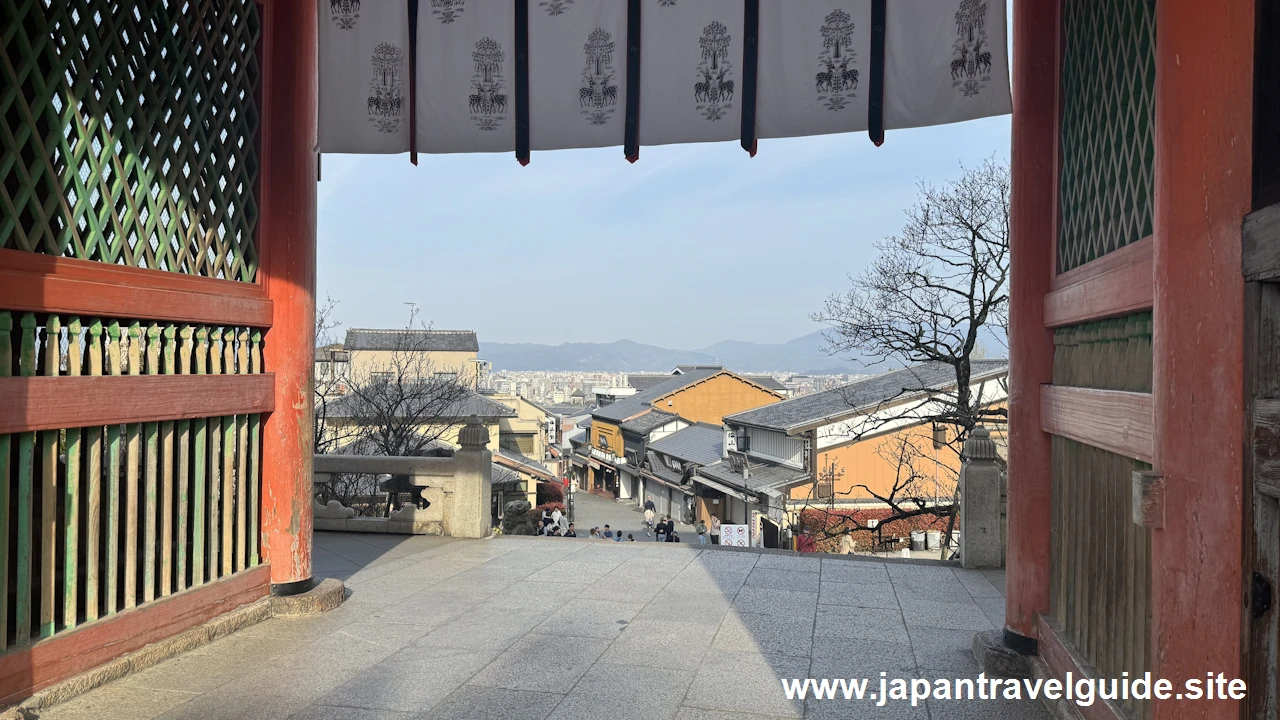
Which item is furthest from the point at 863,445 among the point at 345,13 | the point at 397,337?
the point at 397,337

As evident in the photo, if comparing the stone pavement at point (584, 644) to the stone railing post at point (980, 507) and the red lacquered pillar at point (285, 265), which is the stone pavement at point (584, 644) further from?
the red lacquered pillar at point (285, 265)

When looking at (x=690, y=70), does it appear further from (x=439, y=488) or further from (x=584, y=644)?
(x=439, y=488)

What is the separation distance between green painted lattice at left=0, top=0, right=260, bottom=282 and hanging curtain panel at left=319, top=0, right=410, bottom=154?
76 centimetres

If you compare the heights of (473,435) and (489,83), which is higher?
(489,83)

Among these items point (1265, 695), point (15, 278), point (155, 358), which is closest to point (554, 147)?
point (155, 358)

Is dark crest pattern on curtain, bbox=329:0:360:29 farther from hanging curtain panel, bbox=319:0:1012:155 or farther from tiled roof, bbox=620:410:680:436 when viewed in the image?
tiled roof, bbox=620:410:680:436

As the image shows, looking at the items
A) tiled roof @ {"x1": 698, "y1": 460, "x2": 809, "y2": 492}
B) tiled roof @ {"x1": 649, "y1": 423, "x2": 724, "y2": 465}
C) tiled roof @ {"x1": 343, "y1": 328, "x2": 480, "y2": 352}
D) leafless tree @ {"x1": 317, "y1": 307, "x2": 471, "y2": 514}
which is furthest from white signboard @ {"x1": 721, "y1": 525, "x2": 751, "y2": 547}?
tiled roof @ {"x1": 343, "y1": 328, "x2": 480, "y2": 352}

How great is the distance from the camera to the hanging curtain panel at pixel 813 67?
5.75 metres

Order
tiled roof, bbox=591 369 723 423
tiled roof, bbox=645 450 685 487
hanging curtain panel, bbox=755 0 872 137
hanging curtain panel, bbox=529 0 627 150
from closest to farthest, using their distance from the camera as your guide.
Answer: hanging curtain panel, bbox=755 0 872 137 < hanging curtain panel, bbox=529 0 627 150 < tiled roof, bbox=645 450 685 487 < tiled roof, bbox=591 369 723 423

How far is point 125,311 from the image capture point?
4559mm

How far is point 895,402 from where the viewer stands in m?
25.1

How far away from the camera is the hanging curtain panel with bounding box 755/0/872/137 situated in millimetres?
5746

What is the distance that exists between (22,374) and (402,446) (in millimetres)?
15103

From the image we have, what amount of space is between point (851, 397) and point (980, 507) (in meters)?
19.9
